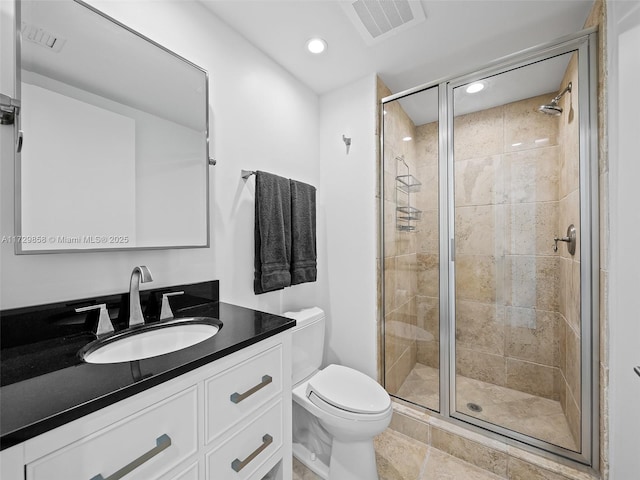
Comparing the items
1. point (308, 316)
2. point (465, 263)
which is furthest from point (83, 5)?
point (465, 263)

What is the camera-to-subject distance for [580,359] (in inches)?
54.1

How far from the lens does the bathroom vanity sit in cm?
52

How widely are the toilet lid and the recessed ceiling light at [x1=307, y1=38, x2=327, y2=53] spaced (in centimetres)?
189

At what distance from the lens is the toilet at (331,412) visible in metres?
1.28

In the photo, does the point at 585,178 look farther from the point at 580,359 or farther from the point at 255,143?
the point at 255,143

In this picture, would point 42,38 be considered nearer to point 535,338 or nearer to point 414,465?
point 414,465

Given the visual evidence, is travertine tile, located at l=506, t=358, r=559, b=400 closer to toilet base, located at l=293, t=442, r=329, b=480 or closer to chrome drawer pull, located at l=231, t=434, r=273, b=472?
toilet base, located at l=293, t=442, r=329, b=480

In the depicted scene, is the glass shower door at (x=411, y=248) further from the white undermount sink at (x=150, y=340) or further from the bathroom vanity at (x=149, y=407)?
the white undermount sink at (x=150, y=340)

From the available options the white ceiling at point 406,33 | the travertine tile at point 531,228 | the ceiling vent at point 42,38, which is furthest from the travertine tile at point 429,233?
the ceiling vent at point 42,38

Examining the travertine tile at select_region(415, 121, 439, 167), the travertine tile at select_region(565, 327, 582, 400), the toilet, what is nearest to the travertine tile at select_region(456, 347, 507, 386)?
the travertine tile at select_region(565, 327, 582, 400)

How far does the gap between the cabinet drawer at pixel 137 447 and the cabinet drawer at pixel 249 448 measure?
112mm

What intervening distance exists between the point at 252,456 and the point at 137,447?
1.35 feet

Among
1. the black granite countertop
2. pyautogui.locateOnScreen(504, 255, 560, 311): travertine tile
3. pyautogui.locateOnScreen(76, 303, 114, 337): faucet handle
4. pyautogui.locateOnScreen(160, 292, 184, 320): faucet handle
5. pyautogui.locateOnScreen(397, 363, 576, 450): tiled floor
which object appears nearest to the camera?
the black granite countertop

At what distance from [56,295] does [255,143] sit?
1135 millimetres
